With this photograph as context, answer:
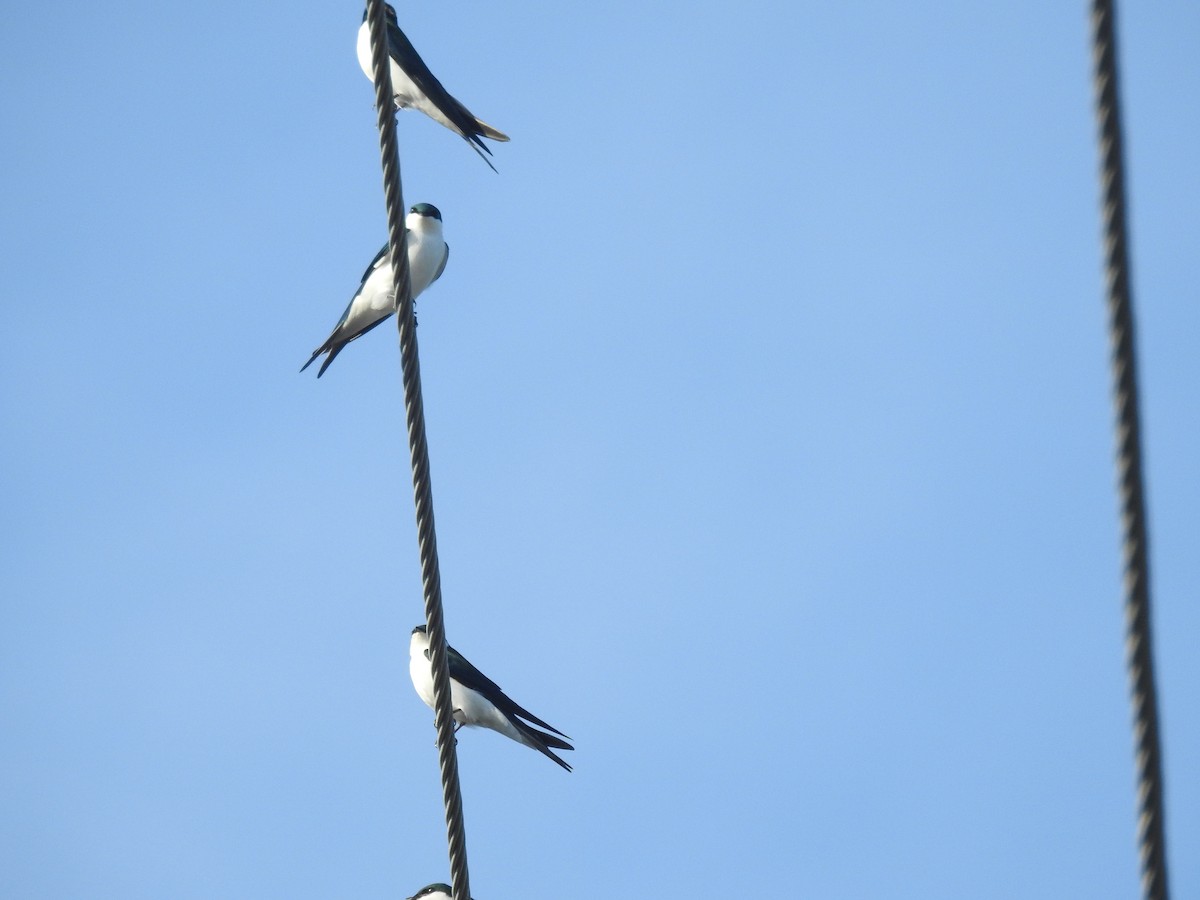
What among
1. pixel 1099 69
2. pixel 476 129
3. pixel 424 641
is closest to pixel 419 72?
pixel 476 129

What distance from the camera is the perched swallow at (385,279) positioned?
21.3 ft

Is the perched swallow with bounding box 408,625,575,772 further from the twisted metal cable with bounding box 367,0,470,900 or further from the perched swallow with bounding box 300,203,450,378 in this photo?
the twisted metal cable with bounding box 367,0,470,900

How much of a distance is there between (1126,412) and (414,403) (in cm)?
152

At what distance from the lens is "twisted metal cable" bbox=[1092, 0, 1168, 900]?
5.94ft

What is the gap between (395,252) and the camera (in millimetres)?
2979

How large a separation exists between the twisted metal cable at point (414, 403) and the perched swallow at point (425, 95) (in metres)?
3.65

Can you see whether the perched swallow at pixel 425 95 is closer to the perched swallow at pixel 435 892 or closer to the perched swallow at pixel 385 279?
the perched swallow at pixel 385 279

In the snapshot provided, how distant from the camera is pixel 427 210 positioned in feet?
23.5

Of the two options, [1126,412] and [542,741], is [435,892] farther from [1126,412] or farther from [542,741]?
[1126,412]

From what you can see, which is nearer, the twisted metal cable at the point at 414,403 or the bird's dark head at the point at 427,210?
the twisted metal cable at the point at 414,403

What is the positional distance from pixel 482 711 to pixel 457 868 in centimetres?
323

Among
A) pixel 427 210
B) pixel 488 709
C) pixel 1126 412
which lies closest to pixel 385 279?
pixel 427 210

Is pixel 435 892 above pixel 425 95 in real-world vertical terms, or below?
below

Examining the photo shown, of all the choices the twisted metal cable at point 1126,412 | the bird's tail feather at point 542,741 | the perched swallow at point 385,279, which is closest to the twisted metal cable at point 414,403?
the twisted metal cable at point 1126,412
